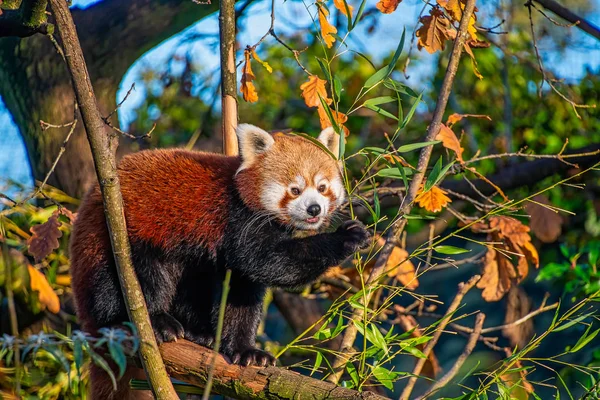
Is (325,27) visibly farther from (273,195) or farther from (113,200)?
(113,200)

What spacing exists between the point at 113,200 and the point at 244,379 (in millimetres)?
725

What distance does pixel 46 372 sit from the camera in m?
4.08

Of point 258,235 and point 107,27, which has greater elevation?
point 107,27

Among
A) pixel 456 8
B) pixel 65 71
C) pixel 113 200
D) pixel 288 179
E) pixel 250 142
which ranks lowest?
pixel 113 200

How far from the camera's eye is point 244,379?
229cm

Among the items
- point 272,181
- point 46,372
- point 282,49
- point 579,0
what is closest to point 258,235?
point 272,181

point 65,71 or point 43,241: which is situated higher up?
Answer: point 65,71

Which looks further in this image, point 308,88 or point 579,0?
point 579,0

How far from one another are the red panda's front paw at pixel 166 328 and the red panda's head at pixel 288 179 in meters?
0.55

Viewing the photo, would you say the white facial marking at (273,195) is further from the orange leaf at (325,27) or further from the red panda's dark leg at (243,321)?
the orange leaf at (325,27)

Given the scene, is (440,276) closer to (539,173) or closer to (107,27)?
(539,173)

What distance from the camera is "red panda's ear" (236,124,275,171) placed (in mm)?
2926

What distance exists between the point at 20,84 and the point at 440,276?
3517 mm

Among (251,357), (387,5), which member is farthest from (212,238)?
(387,5)
